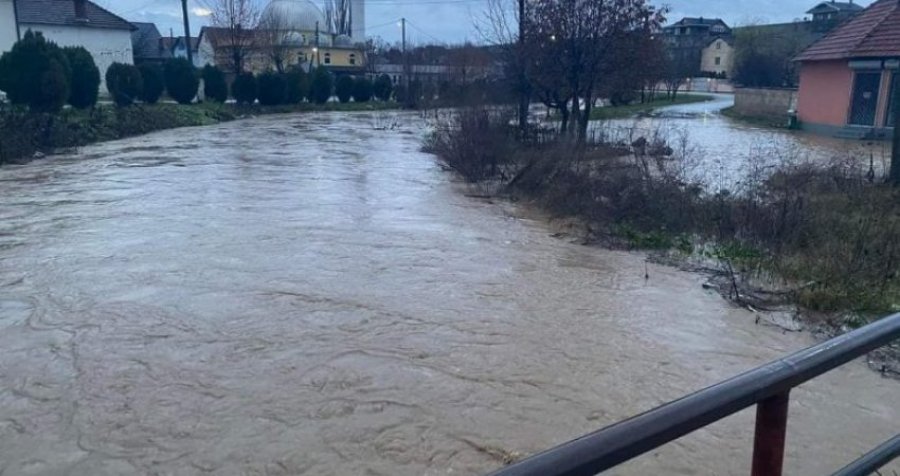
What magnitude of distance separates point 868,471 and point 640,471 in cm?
312

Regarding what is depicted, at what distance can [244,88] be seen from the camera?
1639 inches

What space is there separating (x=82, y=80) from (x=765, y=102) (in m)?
30.5

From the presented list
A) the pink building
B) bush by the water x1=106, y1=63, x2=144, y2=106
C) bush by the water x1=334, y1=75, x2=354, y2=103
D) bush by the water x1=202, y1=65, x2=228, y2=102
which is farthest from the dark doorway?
bush by the water x1=334, y1=75, x2=354, y2=103

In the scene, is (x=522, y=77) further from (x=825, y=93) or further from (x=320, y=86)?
(x=320, y=86)

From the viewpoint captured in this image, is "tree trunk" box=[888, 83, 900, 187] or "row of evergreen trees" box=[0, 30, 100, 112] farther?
"row of evergreen trees" box=[0, 30, 100, 112]

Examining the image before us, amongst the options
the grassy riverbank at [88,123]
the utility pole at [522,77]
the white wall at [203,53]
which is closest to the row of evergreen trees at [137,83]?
the grassy riverbank at [88,123]

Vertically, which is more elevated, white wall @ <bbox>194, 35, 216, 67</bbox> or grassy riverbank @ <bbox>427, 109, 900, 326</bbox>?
white wall @ <bbox>194, 35, 216, 67</bbox>

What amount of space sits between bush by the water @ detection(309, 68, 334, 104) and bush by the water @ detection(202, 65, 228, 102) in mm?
6837

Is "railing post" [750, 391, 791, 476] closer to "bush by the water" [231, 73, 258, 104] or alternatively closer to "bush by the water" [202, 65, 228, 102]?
"bush by the water" [202, 65, 228, 102]

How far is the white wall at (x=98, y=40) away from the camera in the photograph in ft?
129

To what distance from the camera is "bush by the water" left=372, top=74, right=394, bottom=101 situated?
50500 millimetres

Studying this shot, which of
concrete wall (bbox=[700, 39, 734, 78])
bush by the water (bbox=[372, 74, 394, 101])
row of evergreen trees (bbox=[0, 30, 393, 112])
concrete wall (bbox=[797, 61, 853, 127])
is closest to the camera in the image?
row of evergreen trees (bbox=[0, 30, 393, 112])

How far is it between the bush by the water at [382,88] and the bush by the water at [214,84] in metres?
12.7

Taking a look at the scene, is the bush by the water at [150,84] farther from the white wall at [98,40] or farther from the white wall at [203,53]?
the white wall at [203,53]
